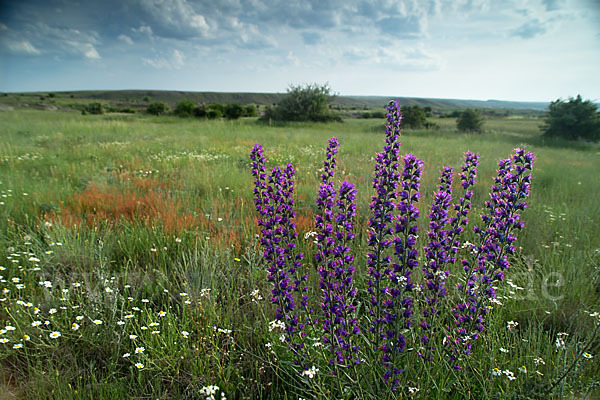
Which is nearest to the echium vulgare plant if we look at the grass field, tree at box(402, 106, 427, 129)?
the grass field

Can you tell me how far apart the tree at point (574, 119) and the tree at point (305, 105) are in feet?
63.5

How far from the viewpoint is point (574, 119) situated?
22422mm

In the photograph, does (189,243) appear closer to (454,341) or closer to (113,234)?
(113,234)

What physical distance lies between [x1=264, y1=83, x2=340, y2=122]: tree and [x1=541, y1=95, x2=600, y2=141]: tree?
19.3 meters

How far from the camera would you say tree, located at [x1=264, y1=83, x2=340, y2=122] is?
103ft

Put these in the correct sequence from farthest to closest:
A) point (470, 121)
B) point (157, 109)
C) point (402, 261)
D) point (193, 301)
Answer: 1. point (157, 109)
2. point (470, 121)
3. point (193, 301)
4. point (402, 261)

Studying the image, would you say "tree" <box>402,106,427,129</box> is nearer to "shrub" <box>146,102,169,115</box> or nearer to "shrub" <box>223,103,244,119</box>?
"shrub" <box>223,103,244,119</box>

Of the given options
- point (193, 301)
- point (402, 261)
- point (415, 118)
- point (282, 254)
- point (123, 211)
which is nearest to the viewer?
point (402, 261)

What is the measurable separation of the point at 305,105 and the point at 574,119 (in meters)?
22.6

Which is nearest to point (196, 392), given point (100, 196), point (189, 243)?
point (189, 243)

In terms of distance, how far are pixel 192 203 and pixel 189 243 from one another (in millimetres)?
1508

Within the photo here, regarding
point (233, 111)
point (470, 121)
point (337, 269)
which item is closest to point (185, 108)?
point (233, 111)

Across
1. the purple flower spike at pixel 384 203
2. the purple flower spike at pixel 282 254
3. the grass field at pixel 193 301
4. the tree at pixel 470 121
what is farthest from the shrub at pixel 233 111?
the purple flower spike at pixel 384 203

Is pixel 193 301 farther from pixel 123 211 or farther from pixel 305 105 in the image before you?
pixel 305 105
